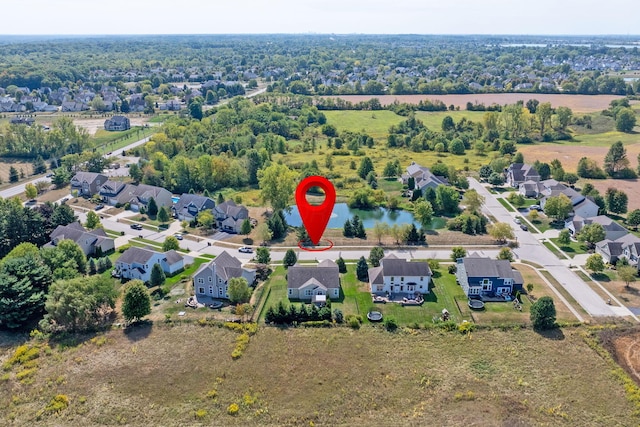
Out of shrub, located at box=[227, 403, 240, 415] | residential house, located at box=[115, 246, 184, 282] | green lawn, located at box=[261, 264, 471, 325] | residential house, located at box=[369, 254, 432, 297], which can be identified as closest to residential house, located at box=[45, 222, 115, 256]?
residential house, located at box=[115, 246, 184, 282]

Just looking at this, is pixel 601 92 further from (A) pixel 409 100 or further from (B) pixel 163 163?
(B) pixel 163 163

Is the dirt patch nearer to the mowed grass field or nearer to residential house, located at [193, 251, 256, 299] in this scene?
residential house, located at [193, 251, 256, 299]

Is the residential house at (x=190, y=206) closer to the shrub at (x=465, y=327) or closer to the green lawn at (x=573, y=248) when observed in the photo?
the shrub at (x=465, y=327)

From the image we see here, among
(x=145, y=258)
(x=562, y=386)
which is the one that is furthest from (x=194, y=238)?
(x=562, y=386)

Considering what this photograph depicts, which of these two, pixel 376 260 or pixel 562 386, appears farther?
pixel 376 260

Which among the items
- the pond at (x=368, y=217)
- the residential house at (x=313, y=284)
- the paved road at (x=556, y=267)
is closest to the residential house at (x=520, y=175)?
the paved road at (x=556, y=267)

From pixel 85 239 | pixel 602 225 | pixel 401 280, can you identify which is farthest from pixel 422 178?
pixel 85 239
